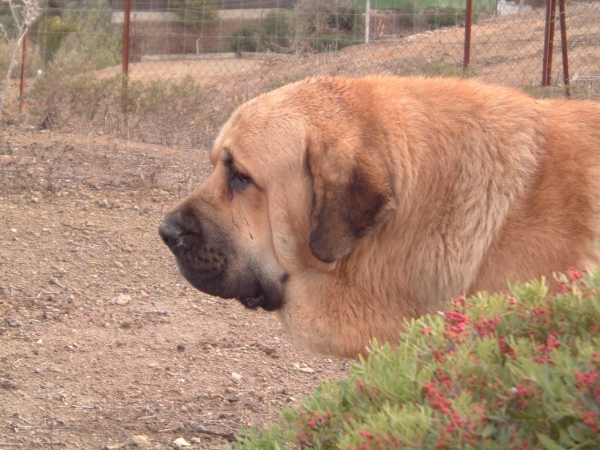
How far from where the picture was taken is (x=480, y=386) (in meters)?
1.58

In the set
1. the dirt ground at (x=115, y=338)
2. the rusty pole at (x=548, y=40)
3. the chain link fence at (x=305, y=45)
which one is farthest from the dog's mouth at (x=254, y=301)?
the rusty pole at (x=548, y=40)

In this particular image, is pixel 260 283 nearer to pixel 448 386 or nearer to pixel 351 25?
pixel 448 386

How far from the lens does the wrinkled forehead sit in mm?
3303

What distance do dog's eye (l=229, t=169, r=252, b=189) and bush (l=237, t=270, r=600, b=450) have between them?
1558 mm

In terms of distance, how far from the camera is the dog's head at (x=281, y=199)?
3.15 metres

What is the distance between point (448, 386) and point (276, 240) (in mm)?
1864

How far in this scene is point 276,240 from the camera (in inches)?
134

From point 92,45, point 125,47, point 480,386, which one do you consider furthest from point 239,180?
point 92,45

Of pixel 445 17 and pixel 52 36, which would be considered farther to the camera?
pixel 52 36

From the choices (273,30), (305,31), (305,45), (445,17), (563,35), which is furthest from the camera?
(273,30)

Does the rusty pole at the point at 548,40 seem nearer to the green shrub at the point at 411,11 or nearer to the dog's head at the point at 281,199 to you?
the green shrub at the point at 411,11

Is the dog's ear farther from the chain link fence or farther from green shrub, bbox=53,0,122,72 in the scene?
green shrub, bbox=53,0,122,72

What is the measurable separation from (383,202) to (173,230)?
3.32 feet

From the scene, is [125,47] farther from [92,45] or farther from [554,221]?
[554,221]
